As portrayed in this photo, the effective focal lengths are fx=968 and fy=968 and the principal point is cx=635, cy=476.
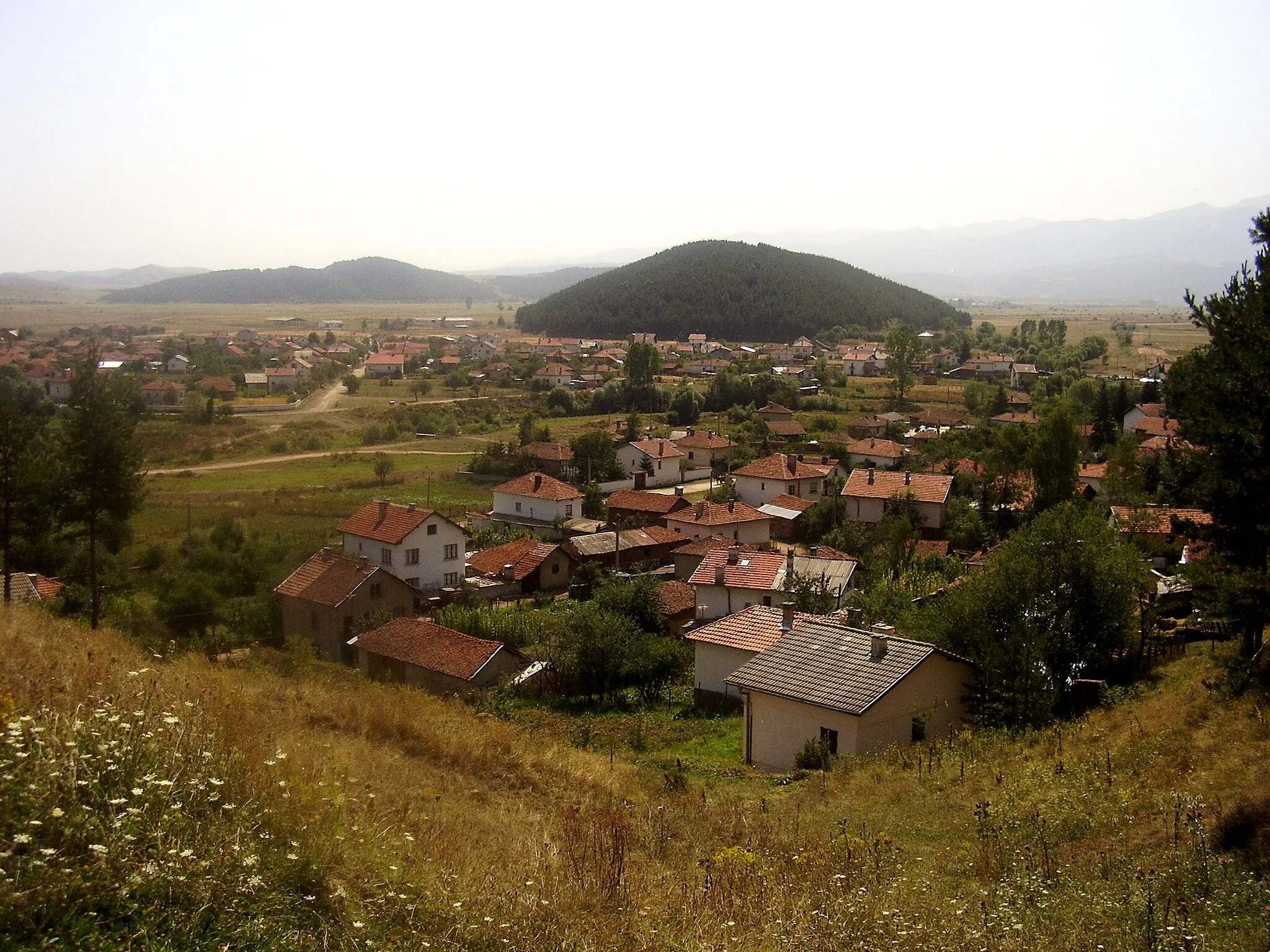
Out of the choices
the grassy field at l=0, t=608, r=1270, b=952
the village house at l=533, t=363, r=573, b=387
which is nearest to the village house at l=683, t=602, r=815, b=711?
the grassy field at l=0, t=608, r=1270, b=952

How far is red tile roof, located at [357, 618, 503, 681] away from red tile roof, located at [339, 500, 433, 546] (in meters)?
6.93

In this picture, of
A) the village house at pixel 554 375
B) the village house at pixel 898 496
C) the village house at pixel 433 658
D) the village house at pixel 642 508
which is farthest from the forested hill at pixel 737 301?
the village house at pixel 433 658

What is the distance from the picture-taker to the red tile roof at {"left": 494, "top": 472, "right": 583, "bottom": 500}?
42.6 metres

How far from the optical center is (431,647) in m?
22.4

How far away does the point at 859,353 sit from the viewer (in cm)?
10850

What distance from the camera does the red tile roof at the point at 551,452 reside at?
5309 cm

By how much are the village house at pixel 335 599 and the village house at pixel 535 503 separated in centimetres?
1496

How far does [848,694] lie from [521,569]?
19.7 meters

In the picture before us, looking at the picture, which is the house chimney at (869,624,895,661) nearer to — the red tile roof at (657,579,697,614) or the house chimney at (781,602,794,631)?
the house chimney at (781,602,794,631)

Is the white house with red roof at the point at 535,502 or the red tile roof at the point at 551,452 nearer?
the white house with red roof at the point at 535,502

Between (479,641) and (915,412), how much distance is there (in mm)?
60771

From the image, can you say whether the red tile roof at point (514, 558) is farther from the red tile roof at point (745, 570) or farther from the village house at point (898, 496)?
the village house at point (898, 496)

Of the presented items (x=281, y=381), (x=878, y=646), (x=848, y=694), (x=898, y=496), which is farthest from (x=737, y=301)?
(x=848, y=694)

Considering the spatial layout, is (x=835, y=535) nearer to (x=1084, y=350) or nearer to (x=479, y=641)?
(x=479, y=641)
